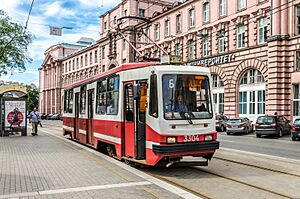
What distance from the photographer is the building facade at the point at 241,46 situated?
35094 mm

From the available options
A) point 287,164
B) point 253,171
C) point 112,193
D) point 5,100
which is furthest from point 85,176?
point 5,100

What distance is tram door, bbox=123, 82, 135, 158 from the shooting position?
452 inches

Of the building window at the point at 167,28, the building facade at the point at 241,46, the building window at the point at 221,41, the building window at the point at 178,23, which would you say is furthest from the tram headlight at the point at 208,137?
the building window at the point at 167,28

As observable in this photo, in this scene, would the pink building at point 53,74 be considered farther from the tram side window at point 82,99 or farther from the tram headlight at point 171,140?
the tram headlight at point 171,140

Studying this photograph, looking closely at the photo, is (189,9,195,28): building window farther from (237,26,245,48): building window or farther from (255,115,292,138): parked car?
(255,115,292,138): parked car

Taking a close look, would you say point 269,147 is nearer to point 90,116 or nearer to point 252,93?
point 90,116

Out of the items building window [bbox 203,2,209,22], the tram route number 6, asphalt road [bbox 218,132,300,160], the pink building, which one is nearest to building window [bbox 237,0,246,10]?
building window [bbox 203,2,209,22]

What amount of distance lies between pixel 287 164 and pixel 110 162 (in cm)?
559

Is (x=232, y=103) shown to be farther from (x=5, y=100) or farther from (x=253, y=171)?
(x=253, y=171)

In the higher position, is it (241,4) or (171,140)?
(241,4)

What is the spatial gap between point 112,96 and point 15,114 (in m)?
13.2

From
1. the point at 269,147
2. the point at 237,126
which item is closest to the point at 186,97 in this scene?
the point at 269,147

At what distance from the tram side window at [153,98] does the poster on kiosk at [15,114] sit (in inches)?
632

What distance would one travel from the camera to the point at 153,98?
413 inches
